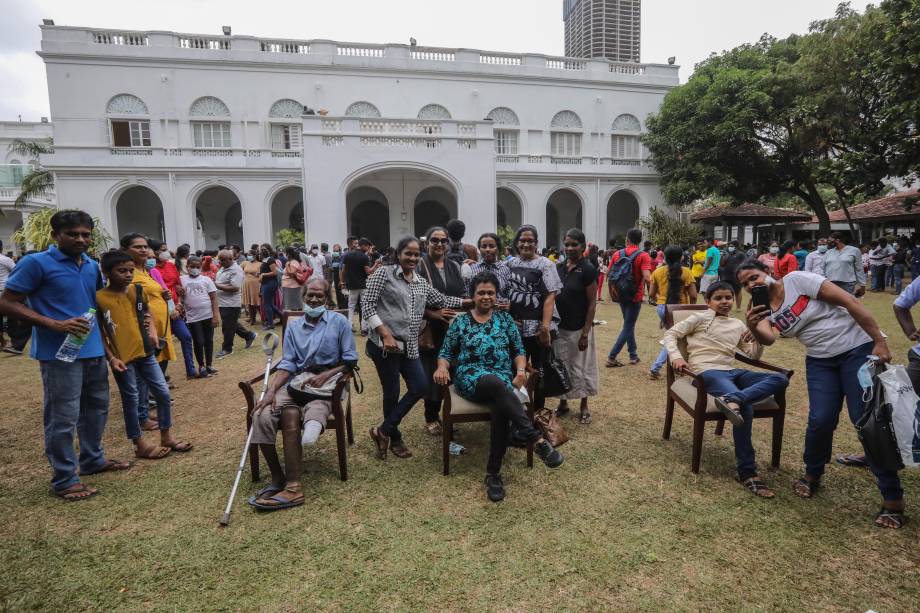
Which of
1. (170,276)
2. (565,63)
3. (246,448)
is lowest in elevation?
(246,448)

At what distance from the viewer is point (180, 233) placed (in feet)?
57.0

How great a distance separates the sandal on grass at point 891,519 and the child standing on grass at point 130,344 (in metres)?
4.63

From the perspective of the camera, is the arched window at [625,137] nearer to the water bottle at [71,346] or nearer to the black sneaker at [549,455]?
the black sneaker at [549,455]

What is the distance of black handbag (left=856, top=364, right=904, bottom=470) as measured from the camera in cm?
241

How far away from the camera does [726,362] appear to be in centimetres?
345

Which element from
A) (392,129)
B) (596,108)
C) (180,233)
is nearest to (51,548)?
(392,129)

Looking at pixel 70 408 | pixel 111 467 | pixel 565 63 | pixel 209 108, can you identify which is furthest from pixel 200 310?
pixel 565 63

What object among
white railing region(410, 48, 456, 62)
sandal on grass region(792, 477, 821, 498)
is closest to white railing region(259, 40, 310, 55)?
white railing region(410, 48, 456, 62)

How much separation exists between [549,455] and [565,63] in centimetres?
2350

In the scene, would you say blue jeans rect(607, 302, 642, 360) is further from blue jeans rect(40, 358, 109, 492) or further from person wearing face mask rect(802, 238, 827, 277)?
blue jeans rect(40, 358, 109, 492)

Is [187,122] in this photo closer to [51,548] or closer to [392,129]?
A: [392,129]

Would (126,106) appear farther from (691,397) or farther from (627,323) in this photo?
(691,397)

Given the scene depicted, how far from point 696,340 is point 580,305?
3.04ft

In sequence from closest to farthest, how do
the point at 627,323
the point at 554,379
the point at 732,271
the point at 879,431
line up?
the point at 879,431 < the point at 554,379 < the point at 627,323 < the point at 732,271
